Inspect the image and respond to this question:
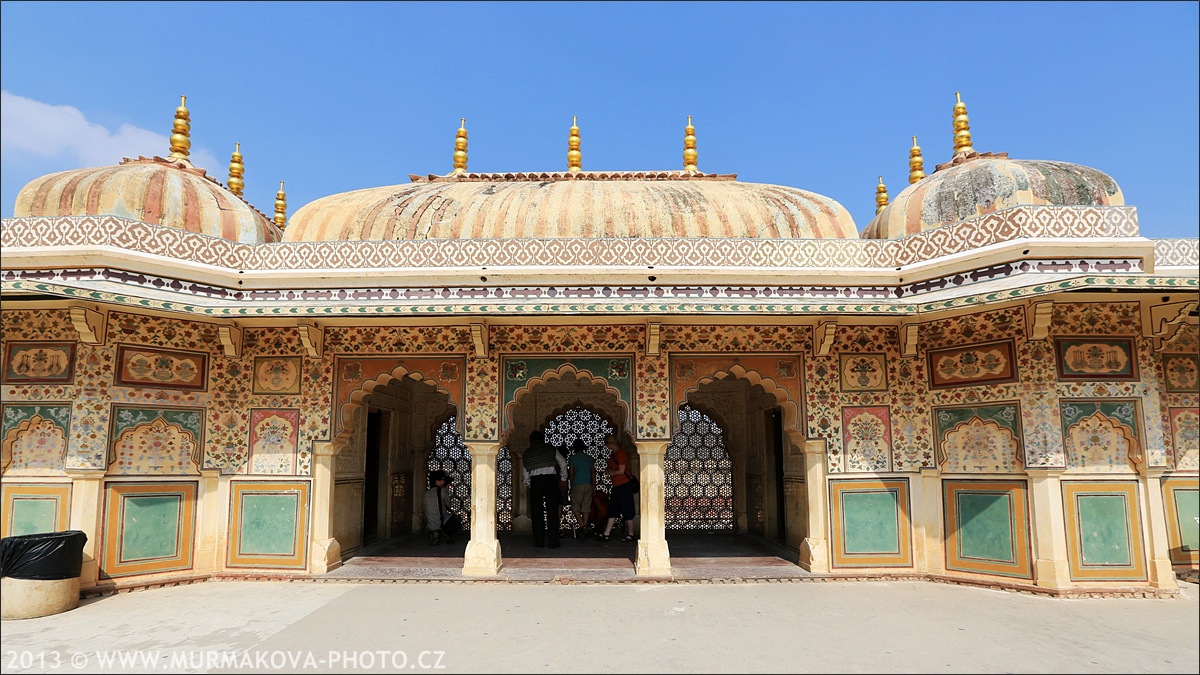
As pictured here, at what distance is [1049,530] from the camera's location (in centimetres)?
721

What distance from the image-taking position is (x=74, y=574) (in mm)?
6707

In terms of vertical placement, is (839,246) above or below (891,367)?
above

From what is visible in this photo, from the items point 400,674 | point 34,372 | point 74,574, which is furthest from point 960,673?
point 34,372

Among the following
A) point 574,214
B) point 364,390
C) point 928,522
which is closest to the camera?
point 928,522

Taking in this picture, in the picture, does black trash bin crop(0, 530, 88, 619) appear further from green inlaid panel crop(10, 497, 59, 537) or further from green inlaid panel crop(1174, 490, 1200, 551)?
green inlaid panel crop(1174, 490, 1200, 551)

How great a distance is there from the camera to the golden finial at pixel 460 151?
39.1ft

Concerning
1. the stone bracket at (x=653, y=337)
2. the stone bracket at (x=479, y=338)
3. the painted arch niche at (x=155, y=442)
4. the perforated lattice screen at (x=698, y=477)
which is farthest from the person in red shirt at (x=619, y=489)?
the painted arch niche at (x=155, y=442)

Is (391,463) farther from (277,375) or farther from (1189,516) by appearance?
(1189,516)

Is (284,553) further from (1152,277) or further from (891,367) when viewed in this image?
(1152,277)

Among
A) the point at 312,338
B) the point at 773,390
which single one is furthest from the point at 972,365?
the point at 312,338

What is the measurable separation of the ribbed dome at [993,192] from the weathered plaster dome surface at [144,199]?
27.7ft

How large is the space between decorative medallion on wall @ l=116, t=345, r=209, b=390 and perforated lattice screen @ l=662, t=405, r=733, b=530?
7298mm

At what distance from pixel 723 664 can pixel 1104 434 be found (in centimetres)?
523

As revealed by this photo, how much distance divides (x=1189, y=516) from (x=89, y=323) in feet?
40.7
